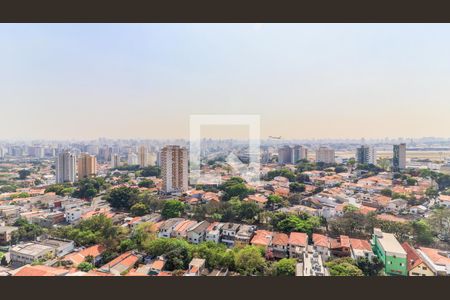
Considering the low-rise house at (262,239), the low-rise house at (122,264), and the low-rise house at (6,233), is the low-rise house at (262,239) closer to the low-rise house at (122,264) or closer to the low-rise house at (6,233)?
the low-rise house at (122,264)

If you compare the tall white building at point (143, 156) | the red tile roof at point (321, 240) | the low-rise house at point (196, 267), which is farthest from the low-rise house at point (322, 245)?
the tall white building at point (143, 156)

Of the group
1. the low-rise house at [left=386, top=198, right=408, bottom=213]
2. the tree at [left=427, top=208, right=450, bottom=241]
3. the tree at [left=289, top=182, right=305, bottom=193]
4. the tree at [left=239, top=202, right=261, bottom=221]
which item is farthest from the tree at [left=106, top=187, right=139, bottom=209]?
the tree at [left=427, top=208, right=450, bottom=241]

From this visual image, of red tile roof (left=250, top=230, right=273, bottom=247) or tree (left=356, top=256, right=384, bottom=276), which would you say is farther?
red tile roof (left=250, top=230, right=273, bottom=247)

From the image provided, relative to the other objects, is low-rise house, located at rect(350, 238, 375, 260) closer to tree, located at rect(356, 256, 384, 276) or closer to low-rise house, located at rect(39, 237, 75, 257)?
tree, located at rect(356, 256, 384, 276)

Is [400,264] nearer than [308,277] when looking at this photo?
No

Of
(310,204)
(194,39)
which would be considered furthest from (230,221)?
(194,39)

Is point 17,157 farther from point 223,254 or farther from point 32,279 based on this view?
point 223,254

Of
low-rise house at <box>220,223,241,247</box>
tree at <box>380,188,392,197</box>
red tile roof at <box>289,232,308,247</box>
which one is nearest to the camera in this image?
red tile roof at <box>289,232,308,247</box>
